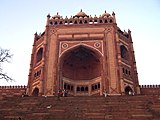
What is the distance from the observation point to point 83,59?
111ft

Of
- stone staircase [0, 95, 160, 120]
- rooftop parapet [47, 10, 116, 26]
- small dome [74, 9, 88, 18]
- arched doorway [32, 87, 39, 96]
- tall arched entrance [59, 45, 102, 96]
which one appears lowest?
stone staircase [0, 95, 160, 120]

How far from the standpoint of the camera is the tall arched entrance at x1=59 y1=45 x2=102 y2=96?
30.5 m

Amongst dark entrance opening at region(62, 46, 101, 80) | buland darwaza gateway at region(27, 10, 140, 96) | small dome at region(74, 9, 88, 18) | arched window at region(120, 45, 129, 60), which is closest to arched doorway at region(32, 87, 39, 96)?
buland darwaza gateway at region(27, 10, 140, 96)

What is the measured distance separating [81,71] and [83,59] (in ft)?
6.24

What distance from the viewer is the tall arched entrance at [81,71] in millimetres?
30525

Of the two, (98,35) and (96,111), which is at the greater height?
(98,35)

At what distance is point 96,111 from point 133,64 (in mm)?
19589

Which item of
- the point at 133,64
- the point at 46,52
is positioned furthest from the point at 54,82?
the point at 133,64

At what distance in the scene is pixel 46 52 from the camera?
100 feet

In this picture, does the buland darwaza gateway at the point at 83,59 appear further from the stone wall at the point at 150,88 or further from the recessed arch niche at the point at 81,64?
the stone wall at the point at 150,88

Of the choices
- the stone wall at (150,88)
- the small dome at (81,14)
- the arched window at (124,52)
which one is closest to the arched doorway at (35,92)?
the arched window at (124,52)

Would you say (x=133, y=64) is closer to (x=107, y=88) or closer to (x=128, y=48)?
(x=128, y=48)

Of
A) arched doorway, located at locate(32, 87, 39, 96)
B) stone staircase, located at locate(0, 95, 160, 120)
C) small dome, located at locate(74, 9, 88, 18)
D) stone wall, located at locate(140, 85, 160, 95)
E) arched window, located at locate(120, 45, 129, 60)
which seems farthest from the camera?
small dome, located at locate(74, 9, 88, 18)

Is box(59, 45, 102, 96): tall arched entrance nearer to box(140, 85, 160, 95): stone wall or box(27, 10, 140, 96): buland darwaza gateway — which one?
box(27, 10, 140, 96): buland darwaza gateway
